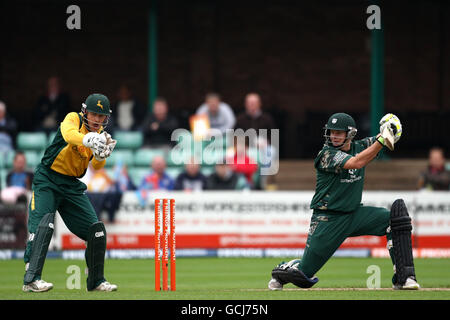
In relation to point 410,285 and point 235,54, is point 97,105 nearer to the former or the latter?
point 410,285

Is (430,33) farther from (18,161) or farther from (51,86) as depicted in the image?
(18,161)

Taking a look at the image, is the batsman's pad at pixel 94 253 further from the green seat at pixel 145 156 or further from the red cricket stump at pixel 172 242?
the green seat at pixel 145 156

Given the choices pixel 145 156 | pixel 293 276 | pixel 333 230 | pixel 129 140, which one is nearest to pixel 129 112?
pixel 129 140

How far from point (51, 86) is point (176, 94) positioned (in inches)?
222

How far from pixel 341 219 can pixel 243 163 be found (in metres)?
7.36

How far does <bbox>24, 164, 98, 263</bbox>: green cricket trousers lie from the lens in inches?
377

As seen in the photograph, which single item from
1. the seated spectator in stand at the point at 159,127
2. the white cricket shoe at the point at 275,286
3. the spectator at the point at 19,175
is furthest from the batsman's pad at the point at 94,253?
the seated spectator in stand at the point at 159,127

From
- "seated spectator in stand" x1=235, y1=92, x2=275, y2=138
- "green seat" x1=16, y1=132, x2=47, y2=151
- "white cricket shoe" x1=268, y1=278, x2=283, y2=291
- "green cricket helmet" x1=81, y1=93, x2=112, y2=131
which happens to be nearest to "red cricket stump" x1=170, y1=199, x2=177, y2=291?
"white cricket shoe" x1=268, y1=278, x2=283, y2=291

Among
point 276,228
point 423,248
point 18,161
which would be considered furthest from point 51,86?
point 423,248

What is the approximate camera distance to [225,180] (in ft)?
53.8

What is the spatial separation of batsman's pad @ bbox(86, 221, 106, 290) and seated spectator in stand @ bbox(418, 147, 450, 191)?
8504mm

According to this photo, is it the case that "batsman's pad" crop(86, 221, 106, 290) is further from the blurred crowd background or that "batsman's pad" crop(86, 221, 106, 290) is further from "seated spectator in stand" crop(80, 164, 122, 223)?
the blurred crowd background

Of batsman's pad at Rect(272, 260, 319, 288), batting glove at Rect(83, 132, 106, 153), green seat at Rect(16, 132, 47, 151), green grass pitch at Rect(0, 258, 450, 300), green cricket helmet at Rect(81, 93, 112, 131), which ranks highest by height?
green cricket helmet at Rect(81, 93, 112, 131)

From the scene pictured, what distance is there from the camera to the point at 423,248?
51.4 feet
